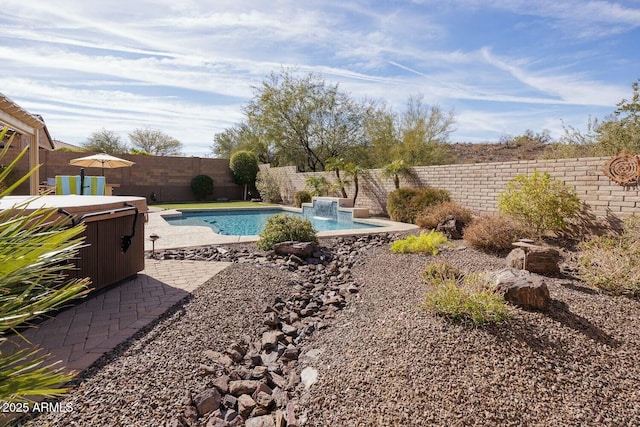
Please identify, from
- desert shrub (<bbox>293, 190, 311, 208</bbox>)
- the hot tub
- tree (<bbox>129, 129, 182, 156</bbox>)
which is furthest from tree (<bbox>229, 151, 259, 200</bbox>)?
the hot tub

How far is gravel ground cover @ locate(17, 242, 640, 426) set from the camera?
2.17 m

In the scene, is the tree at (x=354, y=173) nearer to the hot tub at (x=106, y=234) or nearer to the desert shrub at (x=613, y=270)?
the desert shrub at (x=613, y=270)

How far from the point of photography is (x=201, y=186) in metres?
19.8

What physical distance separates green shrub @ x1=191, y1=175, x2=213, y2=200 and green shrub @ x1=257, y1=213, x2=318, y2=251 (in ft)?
46.1

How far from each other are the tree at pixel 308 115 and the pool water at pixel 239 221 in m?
5.65

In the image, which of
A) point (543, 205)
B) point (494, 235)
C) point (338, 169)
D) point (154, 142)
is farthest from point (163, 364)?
point (154, 142)

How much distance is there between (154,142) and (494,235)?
32.1 meters

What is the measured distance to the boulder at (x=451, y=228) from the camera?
311 inches

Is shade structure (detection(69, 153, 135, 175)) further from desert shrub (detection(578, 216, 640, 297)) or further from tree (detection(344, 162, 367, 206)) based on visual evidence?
desert shrub (detection(578, 216, 640, 297))

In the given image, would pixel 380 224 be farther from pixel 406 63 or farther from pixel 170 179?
pixel 170 179

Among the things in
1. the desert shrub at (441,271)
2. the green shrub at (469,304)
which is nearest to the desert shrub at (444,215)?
the desert shrub at (441,271)

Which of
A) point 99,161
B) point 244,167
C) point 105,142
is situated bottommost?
point 99,161

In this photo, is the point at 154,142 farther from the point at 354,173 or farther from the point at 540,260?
the point at 540,260

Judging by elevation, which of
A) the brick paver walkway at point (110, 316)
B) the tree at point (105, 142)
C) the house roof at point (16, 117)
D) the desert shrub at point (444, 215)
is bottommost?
the brick paver walkway at point (110, 316)
